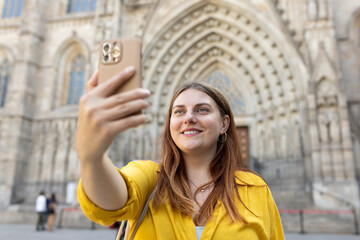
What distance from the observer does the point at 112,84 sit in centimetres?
75

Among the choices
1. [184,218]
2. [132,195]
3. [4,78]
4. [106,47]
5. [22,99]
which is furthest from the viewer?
[4,78]

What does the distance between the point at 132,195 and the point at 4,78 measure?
58.2ft

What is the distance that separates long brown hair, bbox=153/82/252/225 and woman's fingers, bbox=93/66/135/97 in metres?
0.67

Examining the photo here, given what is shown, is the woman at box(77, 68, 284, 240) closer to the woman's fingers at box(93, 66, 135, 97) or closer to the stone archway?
the woman's fingers at box(93, 66, 135, 97)

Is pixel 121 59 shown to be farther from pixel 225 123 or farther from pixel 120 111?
pixel 225 123

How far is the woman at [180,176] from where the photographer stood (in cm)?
75

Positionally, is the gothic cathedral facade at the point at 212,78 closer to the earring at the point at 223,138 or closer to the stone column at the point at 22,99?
the stone column at the point at 22,99

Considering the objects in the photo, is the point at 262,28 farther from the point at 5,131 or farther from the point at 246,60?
the point at 5,131

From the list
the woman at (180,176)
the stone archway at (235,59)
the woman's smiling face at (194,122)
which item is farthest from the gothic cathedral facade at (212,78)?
the woman's smiling face at (194,122)

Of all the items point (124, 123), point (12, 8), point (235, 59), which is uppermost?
point (12, 8)

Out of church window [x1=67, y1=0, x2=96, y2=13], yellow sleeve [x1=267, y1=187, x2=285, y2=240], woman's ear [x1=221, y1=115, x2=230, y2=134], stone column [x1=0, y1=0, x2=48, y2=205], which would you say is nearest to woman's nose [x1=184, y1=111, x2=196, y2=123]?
woman's ear [x1=221, y1=115, x2=230, y2=134]

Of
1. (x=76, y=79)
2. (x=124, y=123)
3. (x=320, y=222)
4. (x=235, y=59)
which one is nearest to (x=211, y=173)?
(x=124, y=123)

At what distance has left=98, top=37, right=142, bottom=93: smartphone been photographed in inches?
30.4

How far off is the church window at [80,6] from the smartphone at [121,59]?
1719 centimetres
